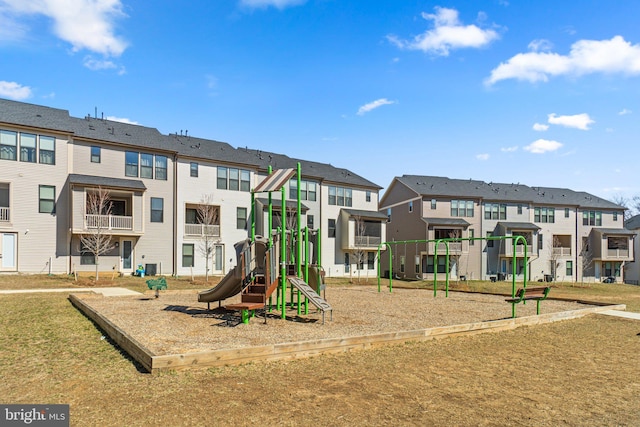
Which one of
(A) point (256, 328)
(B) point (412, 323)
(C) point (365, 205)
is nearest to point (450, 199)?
(C) point (365, 205)

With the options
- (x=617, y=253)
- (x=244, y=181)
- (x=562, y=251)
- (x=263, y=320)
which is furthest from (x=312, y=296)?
(x=617, y=253)

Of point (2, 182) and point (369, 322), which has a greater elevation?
point (2, 182)

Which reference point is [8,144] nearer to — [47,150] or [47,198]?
[47,150]

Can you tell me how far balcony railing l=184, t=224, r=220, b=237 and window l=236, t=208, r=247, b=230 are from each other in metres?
2.18

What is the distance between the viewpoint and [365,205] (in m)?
45.3

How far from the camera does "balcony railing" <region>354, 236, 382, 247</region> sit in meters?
41.9

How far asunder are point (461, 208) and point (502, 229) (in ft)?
17.1

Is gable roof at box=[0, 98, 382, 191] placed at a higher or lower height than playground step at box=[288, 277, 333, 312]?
higher

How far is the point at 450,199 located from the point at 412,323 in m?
37.3

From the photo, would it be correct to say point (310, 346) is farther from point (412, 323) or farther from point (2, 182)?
point (2, 182)

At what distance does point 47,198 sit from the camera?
92.6 ft

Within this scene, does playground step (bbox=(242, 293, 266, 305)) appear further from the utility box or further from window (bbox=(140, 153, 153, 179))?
window (bbox=(140, 153, 153, 179))

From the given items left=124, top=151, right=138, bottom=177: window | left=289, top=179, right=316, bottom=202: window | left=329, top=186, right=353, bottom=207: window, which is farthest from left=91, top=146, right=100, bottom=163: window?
left=329, top=186, right=353, bottom=207: window

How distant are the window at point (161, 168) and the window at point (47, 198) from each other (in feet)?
22.6
